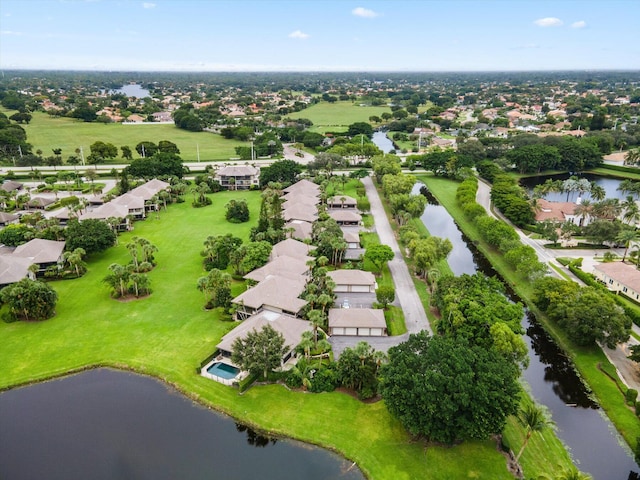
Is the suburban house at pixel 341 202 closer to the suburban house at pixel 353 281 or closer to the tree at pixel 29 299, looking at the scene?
the suburban house at pixel 353 281

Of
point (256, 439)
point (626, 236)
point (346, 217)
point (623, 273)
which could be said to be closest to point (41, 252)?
point (256, 439)

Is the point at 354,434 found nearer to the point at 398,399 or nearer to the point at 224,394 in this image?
the point at 398,399

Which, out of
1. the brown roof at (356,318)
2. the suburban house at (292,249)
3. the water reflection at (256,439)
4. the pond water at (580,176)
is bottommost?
the water reflection at (256,439)

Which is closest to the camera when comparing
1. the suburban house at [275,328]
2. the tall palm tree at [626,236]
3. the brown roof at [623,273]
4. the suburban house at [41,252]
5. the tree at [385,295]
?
the suburban house at [275,328]

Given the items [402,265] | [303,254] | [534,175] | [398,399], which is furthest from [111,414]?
[534,175]

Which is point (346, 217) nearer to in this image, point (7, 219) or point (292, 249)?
point (292, 249)

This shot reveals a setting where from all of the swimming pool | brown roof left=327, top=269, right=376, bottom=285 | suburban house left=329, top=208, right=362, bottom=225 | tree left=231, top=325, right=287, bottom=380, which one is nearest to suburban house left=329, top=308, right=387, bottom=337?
brown roof left=327, top=269, right=376, bottom=285

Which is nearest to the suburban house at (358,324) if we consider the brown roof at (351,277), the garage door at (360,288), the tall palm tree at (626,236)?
the brown roof at (351,277)
